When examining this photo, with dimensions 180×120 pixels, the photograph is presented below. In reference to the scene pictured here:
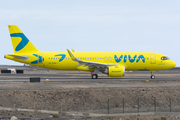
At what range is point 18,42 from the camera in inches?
1984

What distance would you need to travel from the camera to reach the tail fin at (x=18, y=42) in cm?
5031

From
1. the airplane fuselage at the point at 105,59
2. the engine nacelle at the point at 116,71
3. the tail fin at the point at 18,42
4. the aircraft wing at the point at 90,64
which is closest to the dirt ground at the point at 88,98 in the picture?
the engine nacelle at the point at 116,71

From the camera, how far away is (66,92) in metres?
33.4

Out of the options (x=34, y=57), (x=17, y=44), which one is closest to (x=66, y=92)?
(x=34, y=57)

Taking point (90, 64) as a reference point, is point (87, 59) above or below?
above

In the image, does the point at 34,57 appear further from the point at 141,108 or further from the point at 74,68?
the point at 141,108

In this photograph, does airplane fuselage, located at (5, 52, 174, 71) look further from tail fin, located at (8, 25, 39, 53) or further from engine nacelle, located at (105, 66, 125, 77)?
engine nacelle, located at (105, 66, 125, 77)

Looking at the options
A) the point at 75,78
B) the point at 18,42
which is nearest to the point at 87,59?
the point at 75,78

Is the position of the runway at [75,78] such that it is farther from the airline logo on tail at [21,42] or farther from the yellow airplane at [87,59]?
the airline logo on tail at [21,42]

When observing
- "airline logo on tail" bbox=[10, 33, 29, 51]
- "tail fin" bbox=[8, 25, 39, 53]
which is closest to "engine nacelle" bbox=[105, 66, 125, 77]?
"tail fin" bbox=[8, 25, 39, 53]

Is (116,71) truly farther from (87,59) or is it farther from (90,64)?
(87,59)

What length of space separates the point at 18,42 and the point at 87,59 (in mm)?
14256

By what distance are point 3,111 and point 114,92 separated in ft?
47.3

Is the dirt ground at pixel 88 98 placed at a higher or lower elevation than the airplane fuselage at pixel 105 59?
lower
